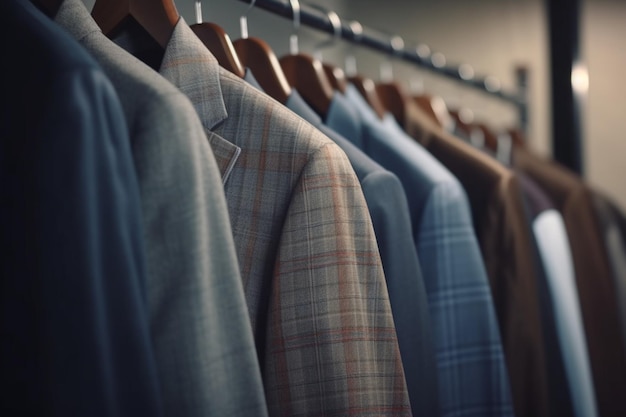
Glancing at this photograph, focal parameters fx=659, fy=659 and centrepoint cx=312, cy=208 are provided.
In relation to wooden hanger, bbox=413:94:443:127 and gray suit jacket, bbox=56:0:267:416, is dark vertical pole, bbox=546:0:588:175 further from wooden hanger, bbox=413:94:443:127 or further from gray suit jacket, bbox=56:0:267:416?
gray suit jacket, bbox=56:0:267:416

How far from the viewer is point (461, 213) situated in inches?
29.6

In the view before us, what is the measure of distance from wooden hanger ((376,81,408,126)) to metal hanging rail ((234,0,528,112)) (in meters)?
0.06

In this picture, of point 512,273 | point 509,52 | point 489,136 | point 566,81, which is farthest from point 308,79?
point 509,52

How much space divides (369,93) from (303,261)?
47 cm

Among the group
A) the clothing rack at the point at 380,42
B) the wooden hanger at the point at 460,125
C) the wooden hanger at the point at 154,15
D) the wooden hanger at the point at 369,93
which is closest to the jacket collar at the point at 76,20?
the wooden hanger at the point at 154,15

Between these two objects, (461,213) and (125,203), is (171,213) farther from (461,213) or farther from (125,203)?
(461,213)

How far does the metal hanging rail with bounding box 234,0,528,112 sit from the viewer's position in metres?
0.79

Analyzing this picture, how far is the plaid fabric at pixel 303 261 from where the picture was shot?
1.77 ft

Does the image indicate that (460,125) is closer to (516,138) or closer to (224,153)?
(516,138)

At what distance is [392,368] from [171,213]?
0.24 m

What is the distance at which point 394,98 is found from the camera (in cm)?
104

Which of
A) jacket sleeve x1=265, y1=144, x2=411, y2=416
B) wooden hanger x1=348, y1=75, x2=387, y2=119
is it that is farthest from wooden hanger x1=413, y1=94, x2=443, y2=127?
jacket sleeve x1=265, y1=144, x2=411, y2=416

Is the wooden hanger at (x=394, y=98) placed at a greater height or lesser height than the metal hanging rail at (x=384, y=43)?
lesser

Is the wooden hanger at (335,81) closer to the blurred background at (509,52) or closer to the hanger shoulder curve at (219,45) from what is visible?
the hanger shoulder curve at (219,45)
